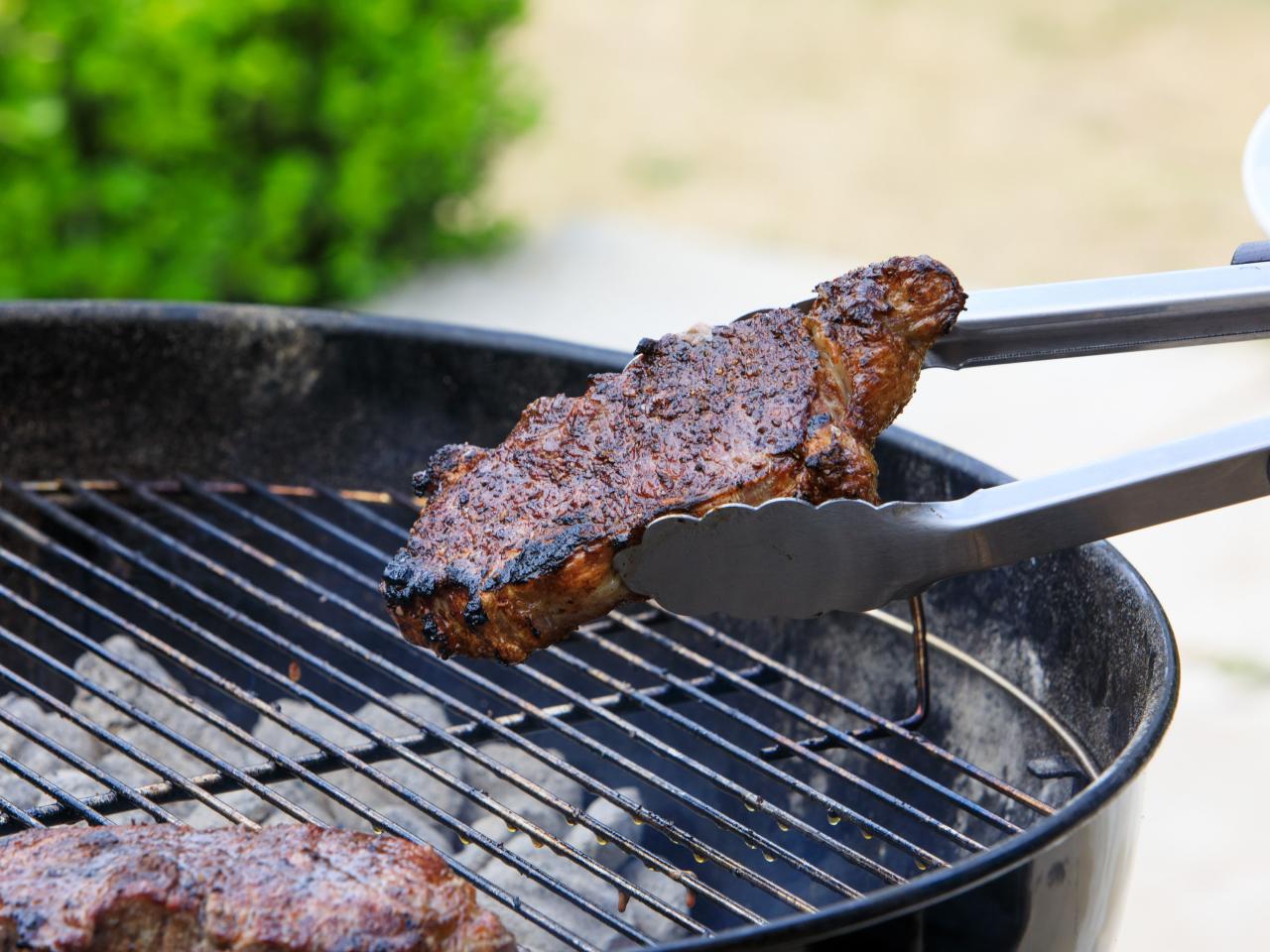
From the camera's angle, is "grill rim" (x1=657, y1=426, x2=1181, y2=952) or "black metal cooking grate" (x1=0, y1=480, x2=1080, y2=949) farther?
"black metal cooking grate" (x1=0, y1=480, x2=1080, y2=949)

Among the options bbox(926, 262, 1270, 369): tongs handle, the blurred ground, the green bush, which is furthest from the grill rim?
the green bush

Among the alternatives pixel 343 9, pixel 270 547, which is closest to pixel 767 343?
pixel 270 547

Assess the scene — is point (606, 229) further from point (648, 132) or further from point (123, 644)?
point (123, 644)

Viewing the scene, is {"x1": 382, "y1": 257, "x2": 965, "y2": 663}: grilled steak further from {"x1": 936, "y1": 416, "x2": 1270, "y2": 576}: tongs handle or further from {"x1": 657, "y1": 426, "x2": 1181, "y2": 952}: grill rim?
{"x1": 657, "y1": 426, "x2": 1181, "y2": 952}: grill rim

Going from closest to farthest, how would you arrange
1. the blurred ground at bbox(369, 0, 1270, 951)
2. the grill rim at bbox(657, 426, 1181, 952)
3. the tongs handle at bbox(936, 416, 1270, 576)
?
1. the grill rim at bbox(657, 426, 1181, 952)
2. the tongs handle at bbox(936, 416, 1270, 576)
3. the blurred ground at bbox(369, 0, 1270, 951)

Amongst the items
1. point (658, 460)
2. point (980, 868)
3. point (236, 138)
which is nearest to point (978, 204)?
point (236, 138)

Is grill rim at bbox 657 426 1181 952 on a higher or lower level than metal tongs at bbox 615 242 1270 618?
lower
